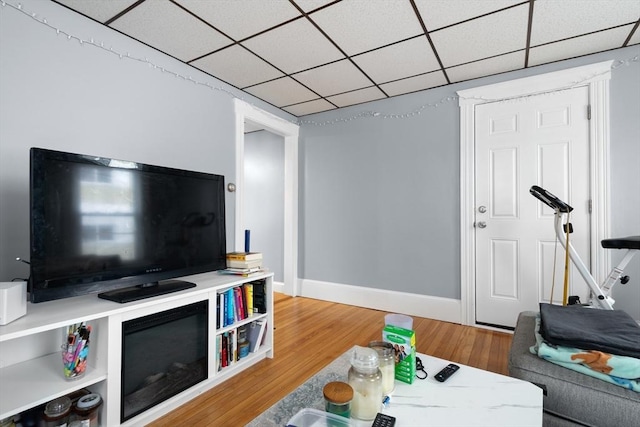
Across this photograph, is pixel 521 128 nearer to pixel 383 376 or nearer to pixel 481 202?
pixel 481 202

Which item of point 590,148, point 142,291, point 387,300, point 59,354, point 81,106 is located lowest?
point 387,300

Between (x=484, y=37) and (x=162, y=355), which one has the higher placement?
(x=484, y=37)

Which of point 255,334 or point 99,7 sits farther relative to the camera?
point 255,334

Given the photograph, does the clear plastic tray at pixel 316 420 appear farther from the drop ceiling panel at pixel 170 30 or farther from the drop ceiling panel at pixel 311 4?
the drop ceiling panel at pixel 170 30

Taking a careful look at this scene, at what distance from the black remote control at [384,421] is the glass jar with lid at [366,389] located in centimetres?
4

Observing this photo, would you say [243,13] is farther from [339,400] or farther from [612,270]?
[612,270]

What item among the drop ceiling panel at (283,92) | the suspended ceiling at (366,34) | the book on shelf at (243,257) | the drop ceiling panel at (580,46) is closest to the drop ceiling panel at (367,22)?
the suspended ceiling at (366,34)

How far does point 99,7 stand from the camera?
1.83m

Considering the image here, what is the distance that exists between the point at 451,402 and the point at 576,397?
20.8 inches

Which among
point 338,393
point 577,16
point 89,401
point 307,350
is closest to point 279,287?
point 307,350

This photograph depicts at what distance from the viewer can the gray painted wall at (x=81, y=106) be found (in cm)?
161

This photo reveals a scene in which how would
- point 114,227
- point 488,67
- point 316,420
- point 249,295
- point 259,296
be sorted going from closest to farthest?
1. point 316,420
2. point 114,227
3. point 249,295
4. point 259,296
5. point 488,67

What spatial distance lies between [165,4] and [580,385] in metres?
2.77

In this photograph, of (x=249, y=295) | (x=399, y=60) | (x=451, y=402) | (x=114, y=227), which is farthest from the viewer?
(x=399, y=60)
